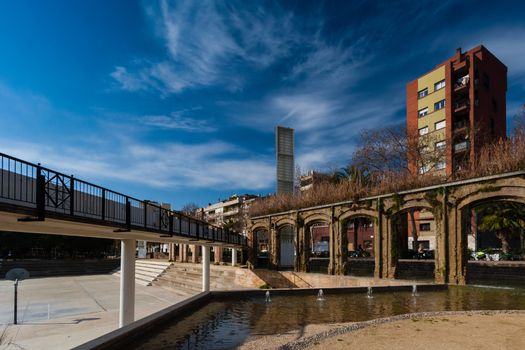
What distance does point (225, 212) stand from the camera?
3735 inches

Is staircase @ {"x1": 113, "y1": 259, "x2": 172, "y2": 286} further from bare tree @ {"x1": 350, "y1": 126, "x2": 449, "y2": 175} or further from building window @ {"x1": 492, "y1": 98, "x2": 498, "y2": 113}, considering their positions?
building window @ {"x1": 492, "y1": 98, "x2": 498, "y2": 113}

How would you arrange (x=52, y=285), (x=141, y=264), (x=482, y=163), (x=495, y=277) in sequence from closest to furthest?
(x=482, y=163) → (x=495, y=277) → (x=52, y=285) → (x=141, y=264)

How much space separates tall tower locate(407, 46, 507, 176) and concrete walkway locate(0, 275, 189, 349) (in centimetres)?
3244

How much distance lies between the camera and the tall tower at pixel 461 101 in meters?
41.4

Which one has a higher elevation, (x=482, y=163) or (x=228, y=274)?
(x=482, y=163)

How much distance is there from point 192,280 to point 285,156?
691 inches

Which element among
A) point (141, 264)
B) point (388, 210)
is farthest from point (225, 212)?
point (388, 210)

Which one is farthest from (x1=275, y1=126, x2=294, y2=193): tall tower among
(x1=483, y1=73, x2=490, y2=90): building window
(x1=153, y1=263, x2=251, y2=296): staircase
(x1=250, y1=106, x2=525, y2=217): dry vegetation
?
(x1=483, y1=73, x2=490, y2=90): building window

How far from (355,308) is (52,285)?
2810 centimetres

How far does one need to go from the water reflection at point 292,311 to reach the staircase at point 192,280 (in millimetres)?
12677

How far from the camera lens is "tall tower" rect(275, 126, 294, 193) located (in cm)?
3953

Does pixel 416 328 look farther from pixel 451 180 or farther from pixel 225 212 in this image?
pixel 225 212

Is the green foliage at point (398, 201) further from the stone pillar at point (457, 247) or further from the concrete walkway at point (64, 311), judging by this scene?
the concrete walkway at point (64, 311)

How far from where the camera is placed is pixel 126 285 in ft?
38.5
